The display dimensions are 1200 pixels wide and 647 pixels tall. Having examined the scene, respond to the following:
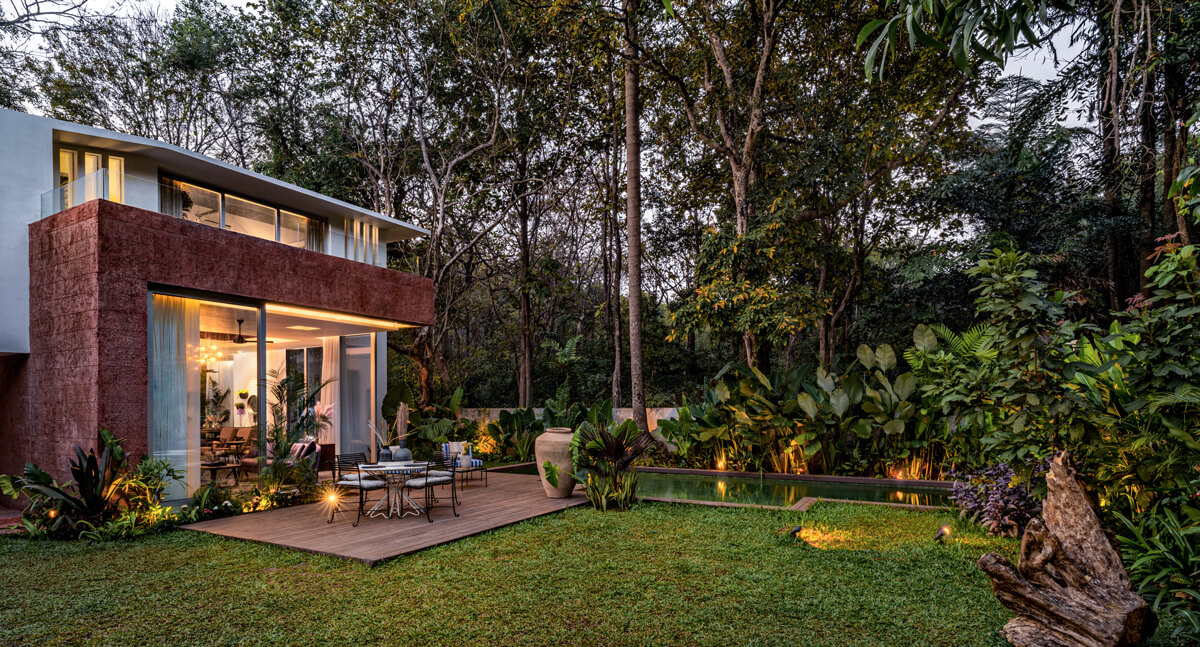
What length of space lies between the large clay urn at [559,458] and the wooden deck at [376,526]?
188mm

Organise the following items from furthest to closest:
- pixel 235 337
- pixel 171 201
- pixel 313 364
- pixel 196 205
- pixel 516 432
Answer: pixel 516 432 → pixel 313 364 → pixel 235 337 → pixel 196 205 → pixel 171 201

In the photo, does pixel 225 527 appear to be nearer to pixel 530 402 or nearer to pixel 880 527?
pixel 880 527

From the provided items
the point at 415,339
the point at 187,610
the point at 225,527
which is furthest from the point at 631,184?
the point at 187,610

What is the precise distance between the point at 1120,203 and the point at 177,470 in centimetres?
1709

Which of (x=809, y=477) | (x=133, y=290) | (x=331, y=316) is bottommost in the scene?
(x=809, y=477)

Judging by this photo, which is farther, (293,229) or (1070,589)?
(293,229)

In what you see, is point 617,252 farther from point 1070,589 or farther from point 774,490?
point 1070,589

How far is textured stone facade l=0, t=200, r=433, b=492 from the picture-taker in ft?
22.9

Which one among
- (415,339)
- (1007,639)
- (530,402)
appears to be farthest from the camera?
(530,402)

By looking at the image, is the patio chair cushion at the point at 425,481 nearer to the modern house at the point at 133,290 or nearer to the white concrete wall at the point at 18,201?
the modern house at the point at 133,290

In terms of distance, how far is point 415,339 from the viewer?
15664 millimetres

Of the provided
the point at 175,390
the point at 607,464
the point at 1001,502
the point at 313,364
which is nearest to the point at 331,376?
the point at 313,364

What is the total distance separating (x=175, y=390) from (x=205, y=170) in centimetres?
309

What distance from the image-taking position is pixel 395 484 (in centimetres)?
759
